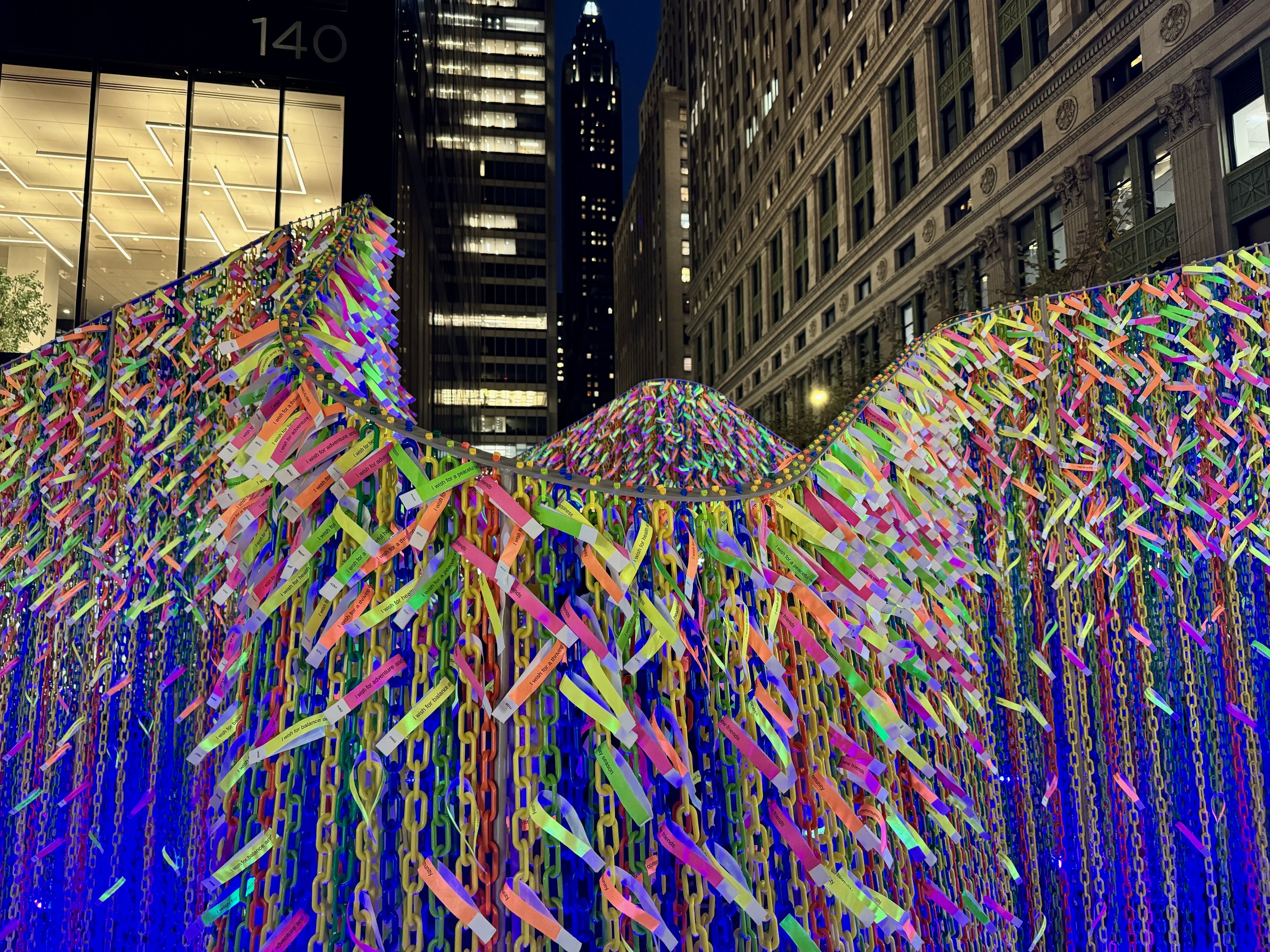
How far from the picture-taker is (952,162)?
23.1 metres

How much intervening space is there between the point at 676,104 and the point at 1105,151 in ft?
178

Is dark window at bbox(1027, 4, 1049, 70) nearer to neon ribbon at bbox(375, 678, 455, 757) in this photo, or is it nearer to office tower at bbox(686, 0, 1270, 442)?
office tower at bbox(686, 0, 1270, 442)

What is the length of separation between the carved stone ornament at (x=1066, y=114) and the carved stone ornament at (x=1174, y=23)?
2677 mm

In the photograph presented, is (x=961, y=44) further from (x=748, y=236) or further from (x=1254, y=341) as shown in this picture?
(x=1254, y=341)

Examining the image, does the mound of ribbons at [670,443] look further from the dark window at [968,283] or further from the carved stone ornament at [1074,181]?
the dark window at [968,283]

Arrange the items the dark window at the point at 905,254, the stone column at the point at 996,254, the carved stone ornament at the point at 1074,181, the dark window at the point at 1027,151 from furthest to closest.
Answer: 1. the dark window at the point at 905,254
2. the stone column at the point at 996,254
3. the dark window at the point at 1027,151
4. the carved stone ornament at the point at 1074,181

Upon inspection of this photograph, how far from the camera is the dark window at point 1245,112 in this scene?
42.9ft

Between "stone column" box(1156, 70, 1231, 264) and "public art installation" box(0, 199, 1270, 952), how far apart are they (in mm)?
13794

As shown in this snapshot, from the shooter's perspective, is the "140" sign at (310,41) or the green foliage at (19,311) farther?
the "140" sign at (310,41)

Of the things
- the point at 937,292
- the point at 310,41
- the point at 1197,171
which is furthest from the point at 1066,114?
the point at 310,41

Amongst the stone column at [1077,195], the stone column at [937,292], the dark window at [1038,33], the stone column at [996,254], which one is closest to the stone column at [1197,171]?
the stone column at [1077,195]

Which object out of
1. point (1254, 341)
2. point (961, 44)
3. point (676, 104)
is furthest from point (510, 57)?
point (1254, 341)

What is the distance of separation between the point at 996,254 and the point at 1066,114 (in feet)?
12.1

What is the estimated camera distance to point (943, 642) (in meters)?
2.02
